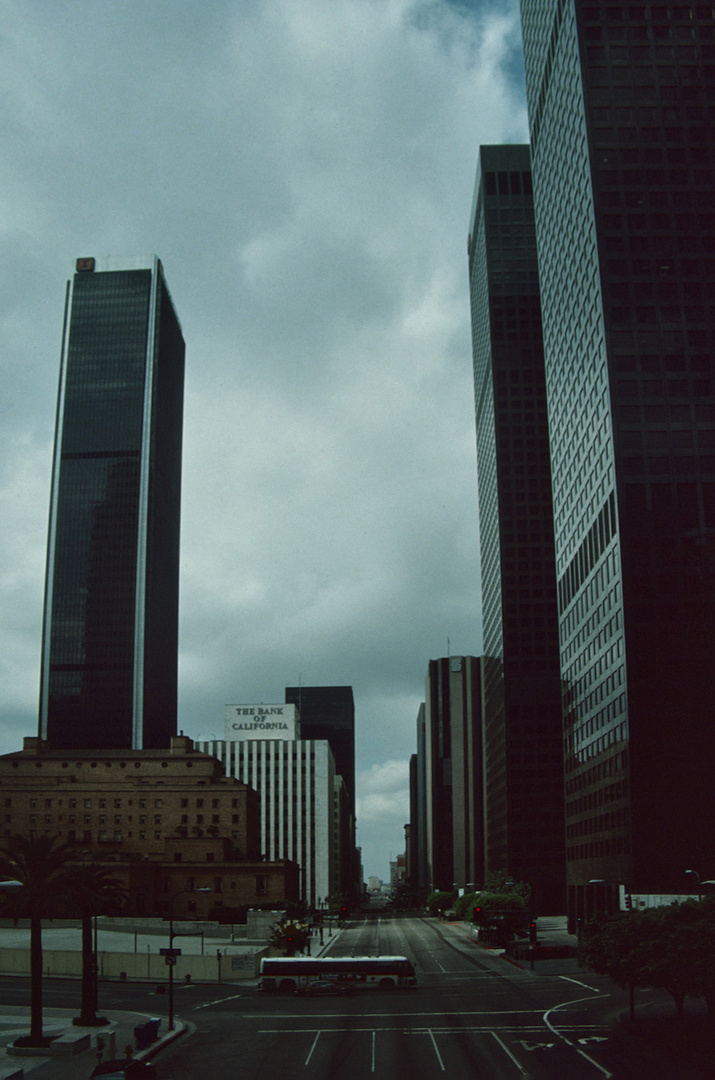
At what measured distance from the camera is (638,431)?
116312 mm

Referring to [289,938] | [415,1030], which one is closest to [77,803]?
[289,938]

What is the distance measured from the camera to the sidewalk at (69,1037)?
44.9 meters

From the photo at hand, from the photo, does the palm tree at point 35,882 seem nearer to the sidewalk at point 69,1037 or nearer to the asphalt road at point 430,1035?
the sidewalk at point 69,1037

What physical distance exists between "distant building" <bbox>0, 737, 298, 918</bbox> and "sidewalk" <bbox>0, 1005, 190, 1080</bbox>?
92.9 meters

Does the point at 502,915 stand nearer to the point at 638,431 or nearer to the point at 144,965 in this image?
the point at 144,965

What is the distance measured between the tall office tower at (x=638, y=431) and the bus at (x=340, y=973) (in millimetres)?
34017

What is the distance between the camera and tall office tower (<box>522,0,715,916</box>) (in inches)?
4218

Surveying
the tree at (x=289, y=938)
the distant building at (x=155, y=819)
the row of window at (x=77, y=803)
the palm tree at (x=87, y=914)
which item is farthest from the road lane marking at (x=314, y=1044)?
the row of window at (x=77, y=803)

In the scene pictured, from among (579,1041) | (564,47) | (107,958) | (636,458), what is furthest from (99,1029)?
(564,47)

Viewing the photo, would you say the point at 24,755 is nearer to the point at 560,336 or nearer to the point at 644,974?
the point at 560,336

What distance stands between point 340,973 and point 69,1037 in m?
33.5

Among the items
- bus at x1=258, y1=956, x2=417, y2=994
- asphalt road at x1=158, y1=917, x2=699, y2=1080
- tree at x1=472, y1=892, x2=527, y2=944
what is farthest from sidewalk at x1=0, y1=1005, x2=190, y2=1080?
tree at x1=472, y1=892, x2=527, y2=944

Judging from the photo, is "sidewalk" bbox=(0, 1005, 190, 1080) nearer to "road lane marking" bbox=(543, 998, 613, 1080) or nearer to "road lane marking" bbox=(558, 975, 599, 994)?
"road lane marking" bbox=(543, 998, 613, 1080)

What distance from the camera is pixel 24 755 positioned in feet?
627
